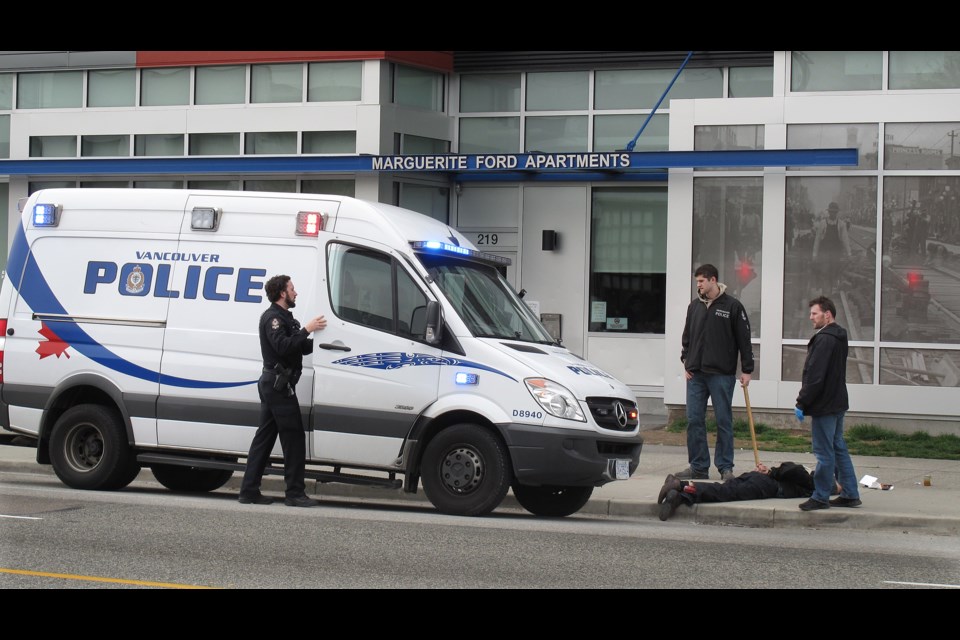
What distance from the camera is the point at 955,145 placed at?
16.2 metres

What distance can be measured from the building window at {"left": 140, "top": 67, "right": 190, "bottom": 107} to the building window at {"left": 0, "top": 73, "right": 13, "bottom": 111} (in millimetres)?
2722

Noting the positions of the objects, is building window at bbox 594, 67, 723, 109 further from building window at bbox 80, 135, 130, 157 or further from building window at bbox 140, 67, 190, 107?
building window at bbox 80, 135, 130, 157

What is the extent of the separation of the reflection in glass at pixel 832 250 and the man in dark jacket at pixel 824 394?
611 cm

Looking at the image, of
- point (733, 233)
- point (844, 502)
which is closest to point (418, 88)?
point (733, 233)

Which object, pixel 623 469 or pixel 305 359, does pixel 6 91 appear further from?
pixel 623 469

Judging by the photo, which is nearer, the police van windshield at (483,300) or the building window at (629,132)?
the police van windshield at (483,300)

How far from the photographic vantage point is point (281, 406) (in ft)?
33.6

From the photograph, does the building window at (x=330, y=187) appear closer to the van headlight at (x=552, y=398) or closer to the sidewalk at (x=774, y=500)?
the sidewalk at (x=774, y=500)

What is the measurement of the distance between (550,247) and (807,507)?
10.3 metres

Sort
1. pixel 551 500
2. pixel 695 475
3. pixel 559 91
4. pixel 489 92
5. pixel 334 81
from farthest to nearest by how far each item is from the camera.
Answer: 1. pixel 489 92
2. pixel 559 91
3. pixel 334 81
4. pixel 695 475
5. pixel 551 500

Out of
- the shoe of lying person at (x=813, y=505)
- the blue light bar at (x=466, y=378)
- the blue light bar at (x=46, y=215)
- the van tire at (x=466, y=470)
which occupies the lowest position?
the shoe of lying person at (x=813, y=505)

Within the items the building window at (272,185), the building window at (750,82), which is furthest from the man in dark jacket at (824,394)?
the building window at (272,185)

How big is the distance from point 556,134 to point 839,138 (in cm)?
542

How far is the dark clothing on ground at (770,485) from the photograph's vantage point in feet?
36.0
